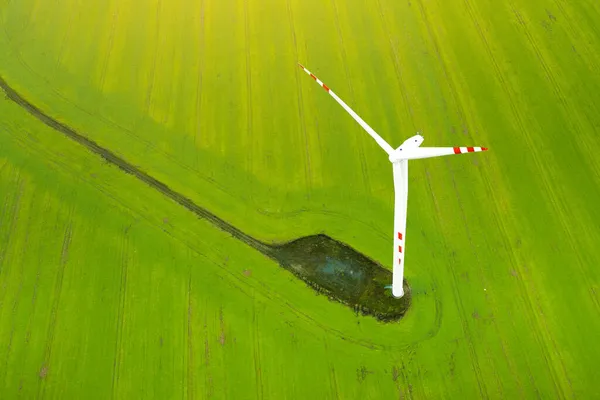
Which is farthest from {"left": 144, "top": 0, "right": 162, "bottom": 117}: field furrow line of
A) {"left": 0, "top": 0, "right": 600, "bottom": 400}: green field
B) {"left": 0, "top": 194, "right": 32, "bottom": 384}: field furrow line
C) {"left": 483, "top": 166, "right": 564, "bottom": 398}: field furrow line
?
{"left": 483, "top": 166, "right": 564, "bottom": 398}: field furrow line

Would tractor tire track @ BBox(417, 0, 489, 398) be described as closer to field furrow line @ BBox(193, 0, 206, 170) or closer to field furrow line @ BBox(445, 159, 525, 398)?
field furrow line @ BBox(445, 159, 525, 398)

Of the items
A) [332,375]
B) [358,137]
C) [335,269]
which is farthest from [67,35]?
[332,375]

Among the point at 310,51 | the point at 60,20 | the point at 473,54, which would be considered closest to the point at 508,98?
the point at 473,54

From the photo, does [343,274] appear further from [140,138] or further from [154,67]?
[154,67]

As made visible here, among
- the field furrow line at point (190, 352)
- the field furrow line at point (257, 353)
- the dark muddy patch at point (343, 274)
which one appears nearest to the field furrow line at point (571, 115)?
the dark muddy patch at point (343, 274)

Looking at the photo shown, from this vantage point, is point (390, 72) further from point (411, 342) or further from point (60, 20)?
point (60, 20)

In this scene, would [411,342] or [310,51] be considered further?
[310,51]
